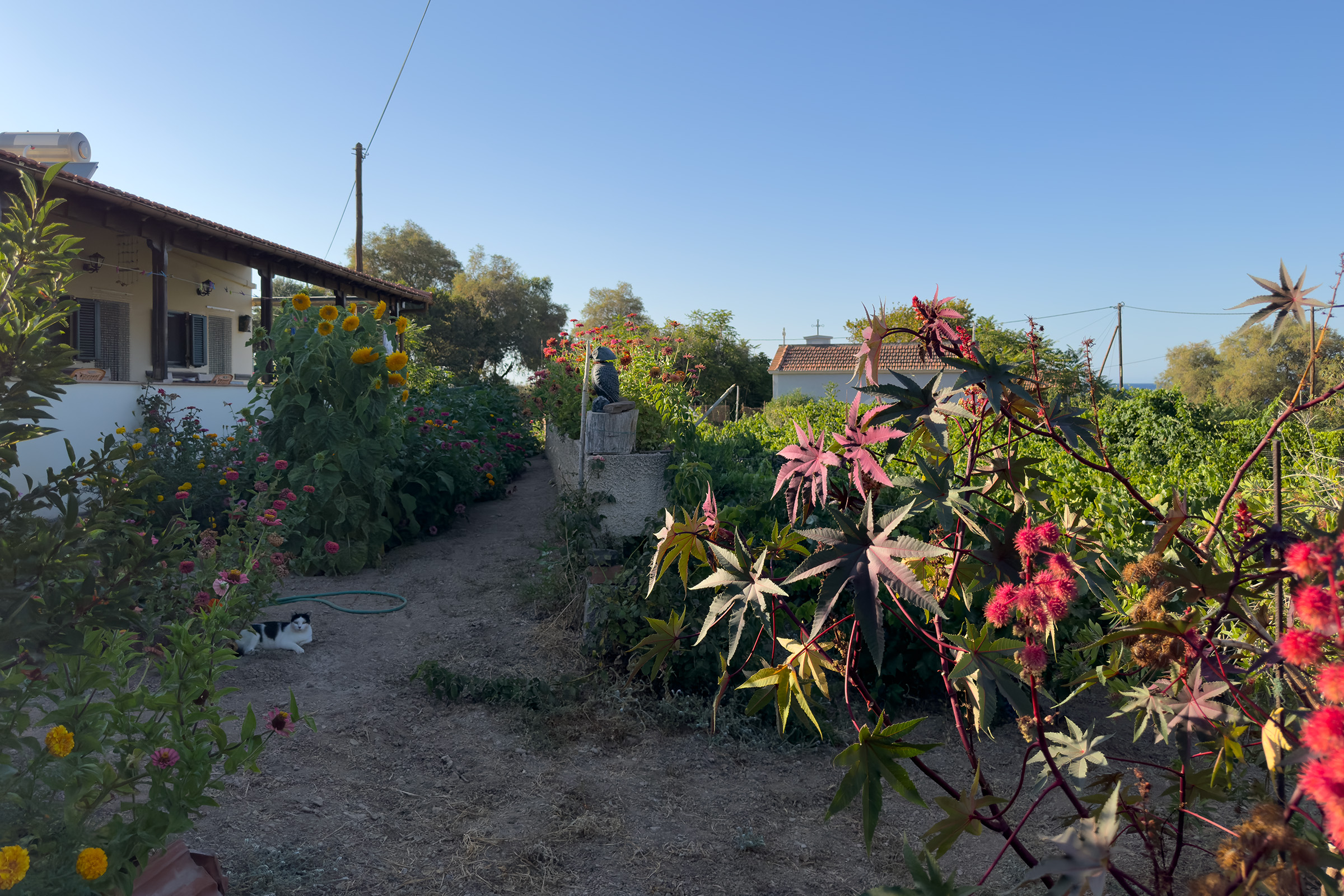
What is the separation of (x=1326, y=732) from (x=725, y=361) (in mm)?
37193

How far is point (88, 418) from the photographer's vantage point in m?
8.04

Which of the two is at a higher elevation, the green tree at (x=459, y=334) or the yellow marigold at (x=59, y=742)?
the green tree at (x=459, y=334)

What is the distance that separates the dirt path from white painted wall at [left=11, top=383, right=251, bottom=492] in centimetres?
508

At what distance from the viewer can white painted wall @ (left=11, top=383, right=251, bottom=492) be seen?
732 cm

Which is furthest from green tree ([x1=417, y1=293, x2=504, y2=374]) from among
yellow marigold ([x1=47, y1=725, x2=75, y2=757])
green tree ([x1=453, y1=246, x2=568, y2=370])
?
yellow marigold ([x1=47, y1=725, x2=75, y2=757])

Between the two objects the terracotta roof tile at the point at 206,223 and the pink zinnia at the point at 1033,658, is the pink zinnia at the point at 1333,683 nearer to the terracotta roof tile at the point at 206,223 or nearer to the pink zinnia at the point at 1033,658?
the pink zinnia at the point at 1033,658

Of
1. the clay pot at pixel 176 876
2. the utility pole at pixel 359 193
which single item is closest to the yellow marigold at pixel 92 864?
the clay pot at pixel 176 876

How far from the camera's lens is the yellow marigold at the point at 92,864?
4.52 ft

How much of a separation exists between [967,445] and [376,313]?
196 inches

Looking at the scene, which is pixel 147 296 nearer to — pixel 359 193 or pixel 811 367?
pixel 359 193

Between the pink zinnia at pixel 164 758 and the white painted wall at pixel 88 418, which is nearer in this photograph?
the pink zinnia at pixel 164 758

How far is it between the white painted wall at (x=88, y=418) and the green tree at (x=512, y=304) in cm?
2026

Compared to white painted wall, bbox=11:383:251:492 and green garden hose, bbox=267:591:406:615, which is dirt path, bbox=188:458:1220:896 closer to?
green garden hose, bbox=267:591:406:615

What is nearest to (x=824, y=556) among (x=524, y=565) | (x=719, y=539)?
(x=719, y=539)
